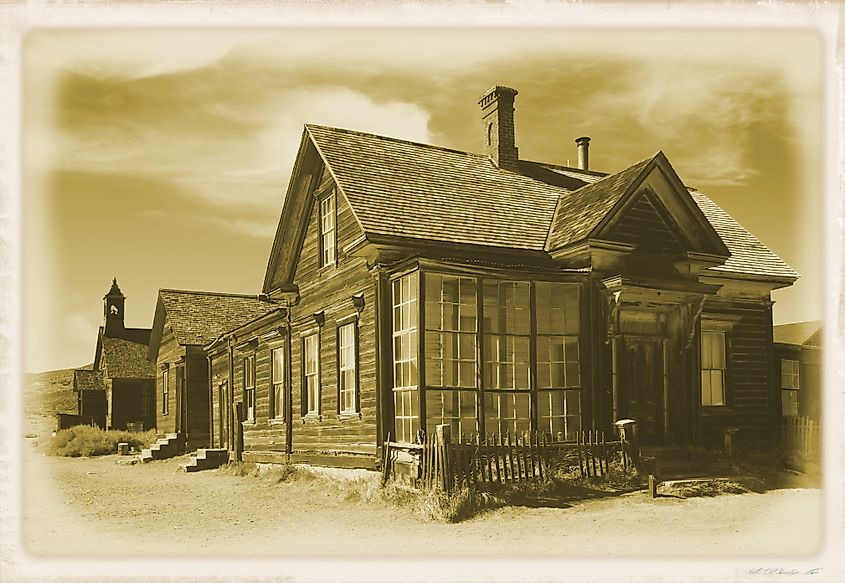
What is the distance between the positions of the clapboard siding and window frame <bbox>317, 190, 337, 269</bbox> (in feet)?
27.3

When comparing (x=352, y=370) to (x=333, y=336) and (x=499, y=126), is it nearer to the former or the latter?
(x=333, y=336)

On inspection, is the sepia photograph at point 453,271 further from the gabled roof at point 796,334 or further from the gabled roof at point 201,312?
the gabled roof at point 201,312

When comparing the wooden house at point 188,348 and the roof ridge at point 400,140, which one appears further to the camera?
the wooden house at point 188,348

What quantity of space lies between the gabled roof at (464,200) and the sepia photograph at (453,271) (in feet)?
0.26

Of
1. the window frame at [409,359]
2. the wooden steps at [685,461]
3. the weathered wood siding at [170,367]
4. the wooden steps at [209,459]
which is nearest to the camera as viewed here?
the window frame at [409,359]

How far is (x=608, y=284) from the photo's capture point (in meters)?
16.1

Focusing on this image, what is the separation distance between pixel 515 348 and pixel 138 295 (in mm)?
7144

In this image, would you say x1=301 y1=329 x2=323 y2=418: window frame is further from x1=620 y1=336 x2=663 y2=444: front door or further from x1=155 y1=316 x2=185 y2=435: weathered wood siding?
x1=155 y1=316 x2=185 y2=435: weathered wood siding

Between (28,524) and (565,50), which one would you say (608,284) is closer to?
(565,50)

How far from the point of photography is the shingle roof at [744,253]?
19.5m

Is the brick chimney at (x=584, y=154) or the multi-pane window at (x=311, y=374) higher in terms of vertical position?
the brick chimney at (x=584, y=154)

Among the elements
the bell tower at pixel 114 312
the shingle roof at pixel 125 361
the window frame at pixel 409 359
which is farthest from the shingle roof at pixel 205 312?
the window frame at pixel 409 359

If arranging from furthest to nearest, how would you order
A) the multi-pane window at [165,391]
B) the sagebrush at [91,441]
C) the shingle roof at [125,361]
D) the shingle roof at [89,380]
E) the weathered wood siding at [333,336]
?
the shingle roof at [89,380]
the shingle roof at [125,361]
the multi-pane window at [165,391]
the sagebrush at [91,441]
the weathered wood siding at [333,336]

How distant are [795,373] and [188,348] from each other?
19808mm
